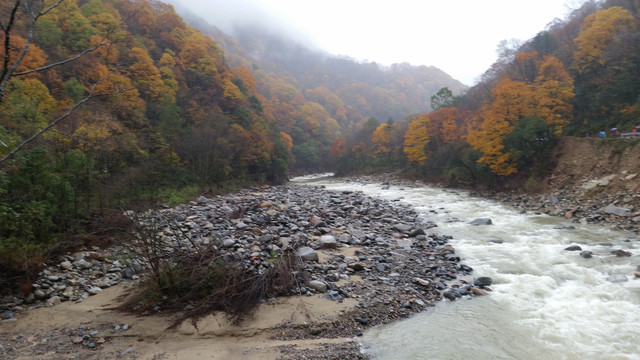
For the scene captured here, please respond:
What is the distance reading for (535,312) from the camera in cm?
611

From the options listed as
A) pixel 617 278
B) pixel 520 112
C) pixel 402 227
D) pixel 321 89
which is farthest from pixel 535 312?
pixel 321 89

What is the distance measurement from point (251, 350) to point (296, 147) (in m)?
62.9

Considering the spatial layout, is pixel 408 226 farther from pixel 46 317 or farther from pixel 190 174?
pixel 190 174

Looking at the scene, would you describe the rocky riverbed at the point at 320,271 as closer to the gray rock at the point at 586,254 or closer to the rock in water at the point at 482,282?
the rock in water at the point at 482,282

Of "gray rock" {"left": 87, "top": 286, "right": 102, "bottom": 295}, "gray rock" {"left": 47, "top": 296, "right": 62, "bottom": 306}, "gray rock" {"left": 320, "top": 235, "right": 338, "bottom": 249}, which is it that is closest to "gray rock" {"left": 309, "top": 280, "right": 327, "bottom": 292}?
"gray rock" {"left": 320, "top": 235, "right": 338, "bottom": 249}

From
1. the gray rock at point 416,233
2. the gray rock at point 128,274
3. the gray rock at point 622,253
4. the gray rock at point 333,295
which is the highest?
the gray rock at point 128,274

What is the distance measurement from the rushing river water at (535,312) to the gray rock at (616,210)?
1.96 m

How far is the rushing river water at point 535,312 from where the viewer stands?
195 inches

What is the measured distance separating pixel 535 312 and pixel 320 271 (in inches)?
180

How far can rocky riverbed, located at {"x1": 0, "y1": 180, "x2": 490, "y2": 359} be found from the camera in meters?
5.41

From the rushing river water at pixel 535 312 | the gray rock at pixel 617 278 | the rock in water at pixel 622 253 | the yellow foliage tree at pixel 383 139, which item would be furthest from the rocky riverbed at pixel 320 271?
the yellow foliage tree at pixel 383 139

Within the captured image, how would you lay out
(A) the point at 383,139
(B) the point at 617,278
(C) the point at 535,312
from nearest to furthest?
1. (C) the point at 535,312
2. (B) the point at 617,278
3. (A) the point at 383,139

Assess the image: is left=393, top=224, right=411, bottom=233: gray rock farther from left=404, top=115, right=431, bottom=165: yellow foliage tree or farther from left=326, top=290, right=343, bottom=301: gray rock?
left=404, top=115, right=431, bottom=165: yellow foliage tree

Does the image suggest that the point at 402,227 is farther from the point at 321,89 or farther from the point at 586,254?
the point at 321,89
